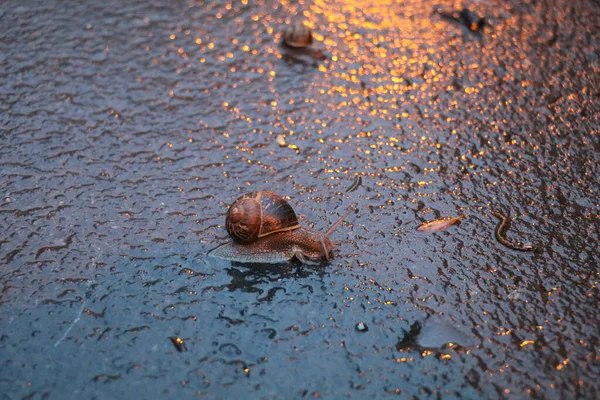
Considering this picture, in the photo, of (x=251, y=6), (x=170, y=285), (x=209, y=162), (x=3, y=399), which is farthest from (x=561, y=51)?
(x=3, y=399)

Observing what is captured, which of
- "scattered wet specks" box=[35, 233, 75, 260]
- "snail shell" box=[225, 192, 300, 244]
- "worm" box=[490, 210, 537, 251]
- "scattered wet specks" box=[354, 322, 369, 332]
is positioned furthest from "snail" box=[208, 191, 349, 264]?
"worm" box=[490, 210, 537, 251]

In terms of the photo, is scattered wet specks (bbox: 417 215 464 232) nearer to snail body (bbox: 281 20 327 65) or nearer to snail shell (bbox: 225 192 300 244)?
snail shell (bbox: 225 192 300 244)

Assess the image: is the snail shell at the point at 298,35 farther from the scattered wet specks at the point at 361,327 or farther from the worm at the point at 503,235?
the scattered wet specks at the point at 361,327

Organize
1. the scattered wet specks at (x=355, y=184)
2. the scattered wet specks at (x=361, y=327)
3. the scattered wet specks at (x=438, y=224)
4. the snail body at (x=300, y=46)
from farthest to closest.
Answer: the snail body at (x=300, y=46), the scattered wet specks at (x=355, y=184), the scattered wet specks at (x=438, y=224), the scattered wet specks at (x=361, y=327)

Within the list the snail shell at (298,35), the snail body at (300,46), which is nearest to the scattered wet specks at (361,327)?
the snail body at (300,46)

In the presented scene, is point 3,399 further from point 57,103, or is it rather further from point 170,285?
point 57,103

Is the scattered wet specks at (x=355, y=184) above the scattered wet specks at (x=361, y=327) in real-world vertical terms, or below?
above

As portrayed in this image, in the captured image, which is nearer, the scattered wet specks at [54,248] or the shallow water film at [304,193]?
the shallow water film at [304,193]
